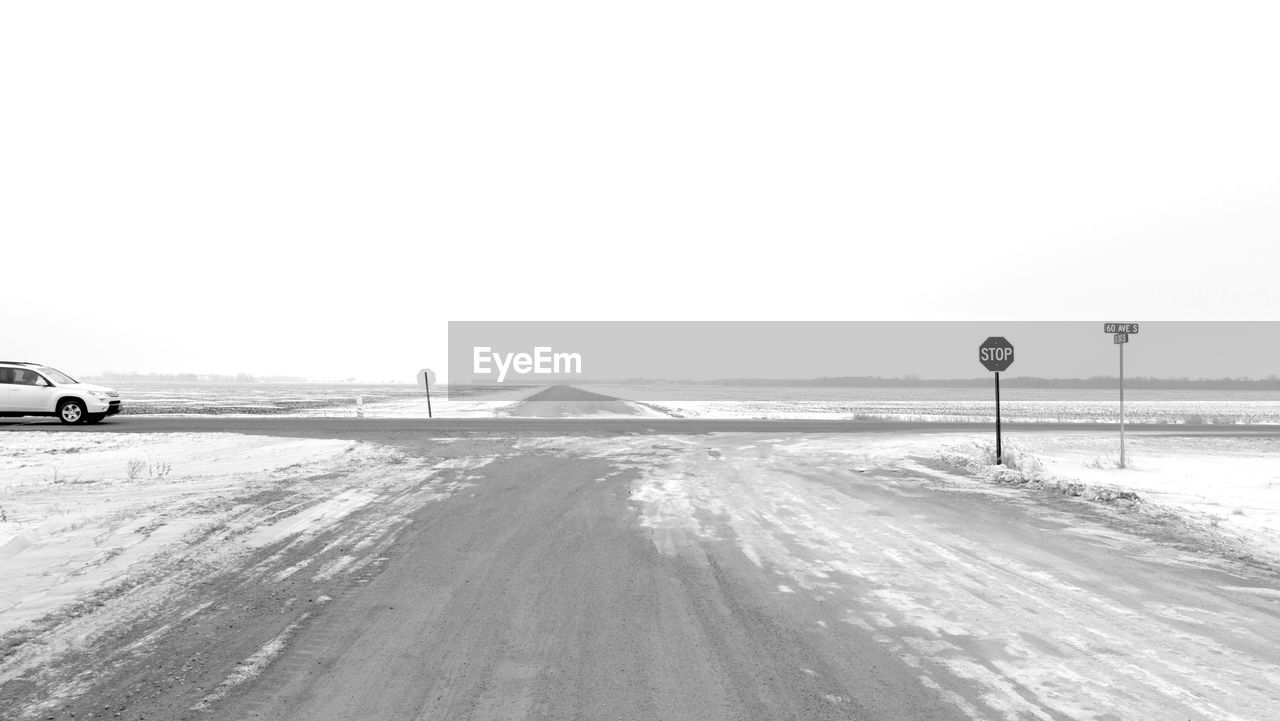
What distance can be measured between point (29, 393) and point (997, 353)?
90.6ft

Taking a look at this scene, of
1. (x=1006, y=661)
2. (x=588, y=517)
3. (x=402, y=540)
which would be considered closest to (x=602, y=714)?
(x=1006, y=661)

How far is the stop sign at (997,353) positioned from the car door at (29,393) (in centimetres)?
2672

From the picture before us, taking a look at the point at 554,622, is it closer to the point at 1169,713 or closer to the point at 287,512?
the point at 1169,713

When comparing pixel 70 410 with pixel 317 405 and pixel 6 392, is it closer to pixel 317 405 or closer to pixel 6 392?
pixel 6 392

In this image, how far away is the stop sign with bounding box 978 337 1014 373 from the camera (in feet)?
49.2

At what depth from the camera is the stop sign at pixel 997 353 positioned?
49.2ft

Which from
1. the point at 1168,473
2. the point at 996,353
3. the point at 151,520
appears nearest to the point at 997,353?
the point at 996,353

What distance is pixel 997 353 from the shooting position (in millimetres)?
15055

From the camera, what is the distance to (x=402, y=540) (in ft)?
24.3

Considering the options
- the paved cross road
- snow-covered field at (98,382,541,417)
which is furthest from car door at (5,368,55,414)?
the paved cross road

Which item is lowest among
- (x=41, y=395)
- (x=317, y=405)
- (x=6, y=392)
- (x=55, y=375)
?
(x=317, y=405)

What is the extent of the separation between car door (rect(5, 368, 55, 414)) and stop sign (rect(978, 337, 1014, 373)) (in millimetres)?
26719

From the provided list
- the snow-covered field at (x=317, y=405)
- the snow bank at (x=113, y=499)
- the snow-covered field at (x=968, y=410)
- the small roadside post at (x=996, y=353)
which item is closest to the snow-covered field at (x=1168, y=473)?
the small roadside post at (x=996, y=353)

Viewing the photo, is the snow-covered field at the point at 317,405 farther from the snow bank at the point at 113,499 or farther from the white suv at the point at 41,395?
the snow bank at the point at 113,499
